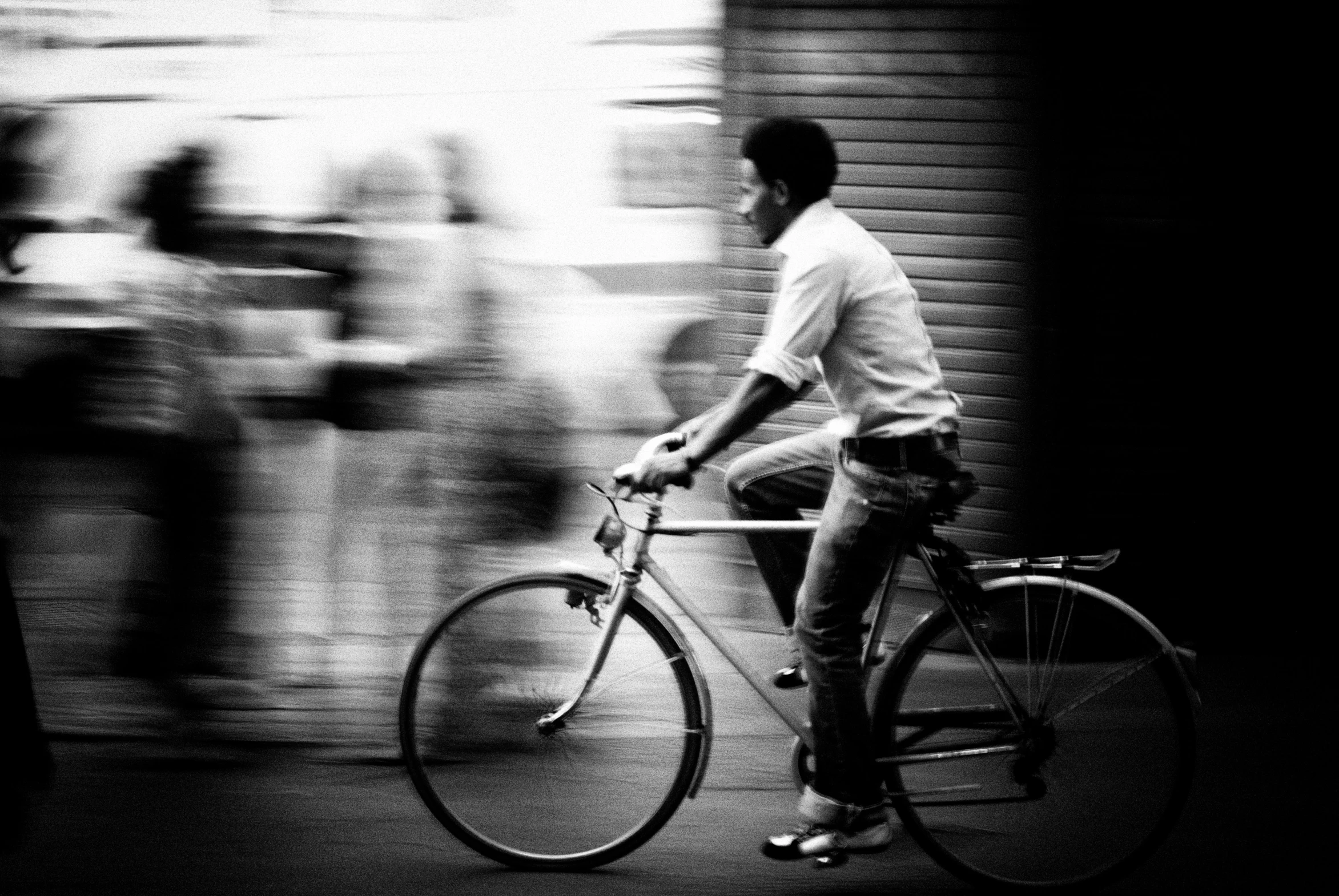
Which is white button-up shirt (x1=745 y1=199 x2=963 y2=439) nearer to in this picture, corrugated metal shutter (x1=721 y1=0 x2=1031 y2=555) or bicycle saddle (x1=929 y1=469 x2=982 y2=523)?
bicycle saddle (x1=929 y1=469 x2=982 y2=523)

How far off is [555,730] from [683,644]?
0.40m

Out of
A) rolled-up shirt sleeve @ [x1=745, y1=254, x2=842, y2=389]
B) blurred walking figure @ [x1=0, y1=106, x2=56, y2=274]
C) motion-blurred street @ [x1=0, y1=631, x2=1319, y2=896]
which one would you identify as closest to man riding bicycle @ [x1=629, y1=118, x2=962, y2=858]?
rolled-up shirt sleeve @ [x1=745, y1=254, x2=842, y2=389]

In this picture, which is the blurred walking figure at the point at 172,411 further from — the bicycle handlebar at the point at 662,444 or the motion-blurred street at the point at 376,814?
the bicycle handlebar at the point at 662,444

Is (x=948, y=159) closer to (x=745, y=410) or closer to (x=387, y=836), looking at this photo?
(x=745, y=410)

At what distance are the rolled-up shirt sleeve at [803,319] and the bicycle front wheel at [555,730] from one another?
72 cm

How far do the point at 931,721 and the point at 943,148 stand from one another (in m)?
2.91

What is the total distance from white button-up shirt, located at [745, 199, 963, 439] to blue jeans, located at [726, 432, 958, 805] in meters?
0.12

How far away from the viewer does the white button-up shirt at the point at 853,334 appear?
369 cm

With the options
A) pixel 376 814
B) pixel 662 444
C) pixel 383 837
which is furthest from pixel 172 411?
pixel 662 444

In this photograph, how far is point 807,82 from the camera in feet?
20.9

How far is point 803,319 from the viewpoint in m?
3.69

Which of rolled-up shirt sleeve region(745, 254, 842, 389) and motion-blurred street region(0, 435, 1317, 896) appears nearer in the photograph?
rolled-up shirt sleeve region(745, 254, 842, 389)

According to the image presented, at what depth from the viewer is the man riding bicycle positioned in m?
3.71

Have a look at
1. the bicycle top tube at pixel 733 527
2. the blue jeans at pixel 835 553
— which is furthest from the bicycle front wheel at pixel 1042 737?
the bicycle top tube at pixel 733 527
